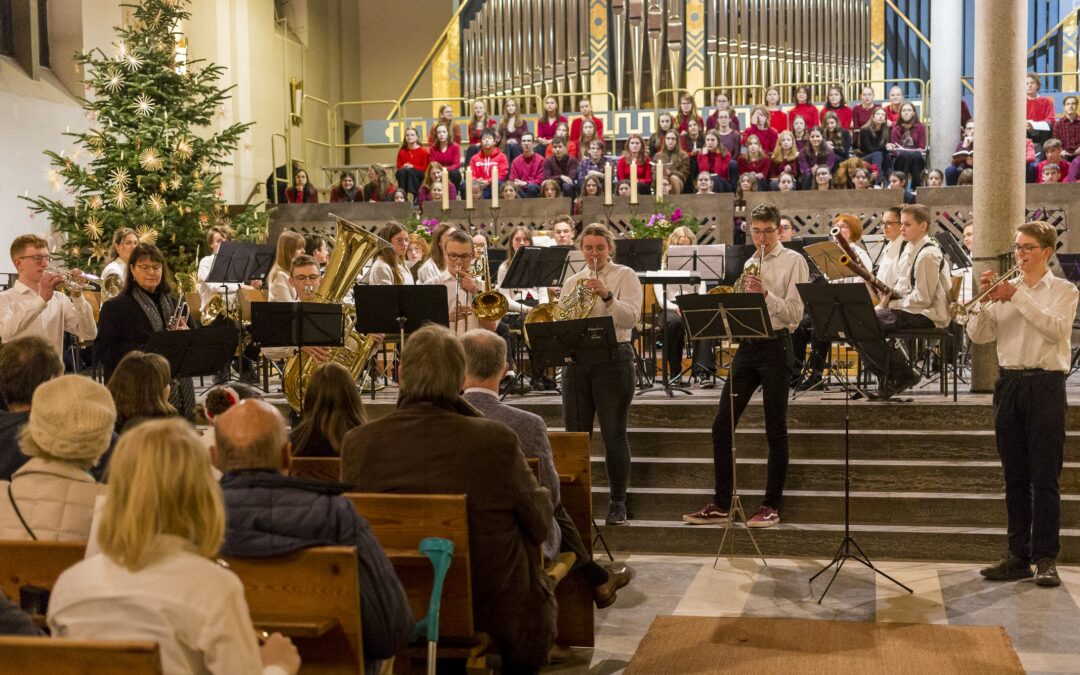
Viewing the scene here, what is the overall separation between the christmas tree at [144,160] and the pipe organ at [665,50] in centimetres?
719

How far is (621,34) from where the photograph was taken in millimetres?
20141

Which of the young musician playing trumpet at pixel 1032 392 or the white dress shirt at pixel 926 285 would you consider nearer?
the young musician playing trumpet at pixel 1032 392

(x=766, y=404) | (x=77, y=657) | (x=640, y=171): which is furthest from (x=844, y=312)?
(x=640, y=171)

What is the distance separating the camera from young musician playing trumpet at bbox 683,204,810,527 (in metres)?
7.20

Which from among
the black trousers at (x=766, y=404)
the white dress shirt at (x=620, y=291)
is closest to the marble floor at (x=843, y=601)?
the black trousers at (x=766, y=404)

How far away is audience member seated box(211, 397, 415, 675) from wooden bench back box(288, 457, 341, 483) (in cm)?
133

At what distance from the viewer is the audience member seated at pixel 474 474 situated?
4078mm

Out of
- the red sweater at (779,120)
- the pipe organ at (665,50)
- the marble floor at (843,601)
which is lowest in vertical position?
the marble floor at (843,601)

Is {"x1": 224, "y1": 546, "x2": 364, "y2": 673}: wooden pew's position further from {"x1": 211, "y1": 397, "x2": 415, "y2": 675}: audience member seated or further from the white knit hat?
the white knit hat

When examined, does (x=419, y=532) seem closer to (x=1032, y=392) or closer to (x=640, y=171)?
(x=1032, y=392)

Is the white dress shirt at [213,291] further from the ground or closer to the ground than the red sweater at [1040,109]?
closer to the ground

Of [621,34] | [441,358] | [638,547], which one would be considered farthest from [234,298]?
[621,34]

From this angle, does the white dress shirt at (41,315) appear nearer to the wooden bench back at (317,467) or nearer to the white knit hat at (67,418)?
the wooden bench back at (317,467)

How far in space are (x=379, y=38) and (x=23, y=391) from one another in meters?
17.7
